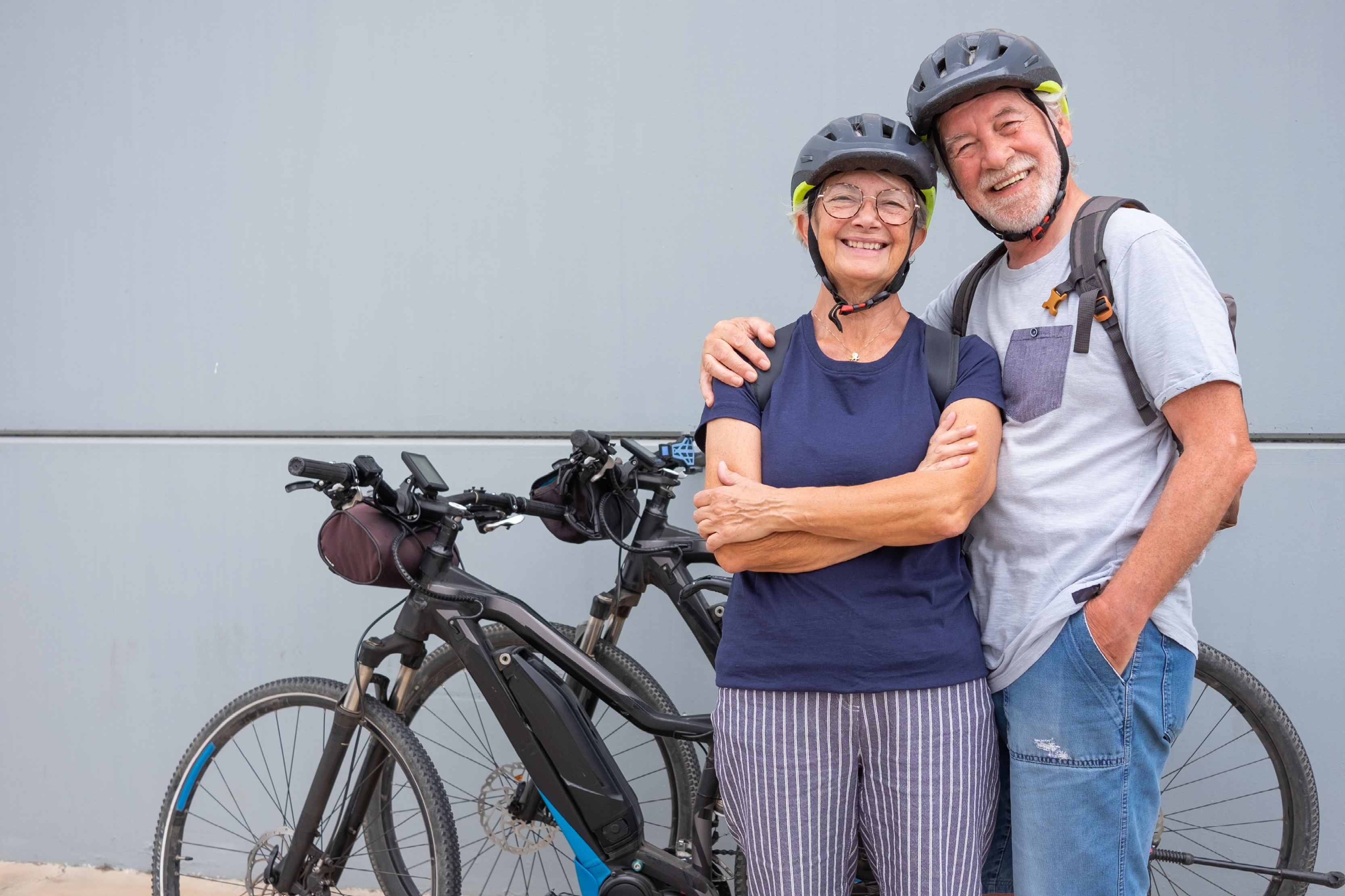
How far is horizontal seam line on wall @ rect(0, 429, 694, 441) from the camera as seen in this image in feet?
9.99

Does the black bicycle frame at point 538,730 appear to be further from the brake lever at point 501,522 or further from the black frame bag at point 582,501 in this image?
the black frame bag at point 582,501

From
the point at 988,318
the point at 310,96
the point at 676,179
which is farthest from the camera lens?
the point at 310,96

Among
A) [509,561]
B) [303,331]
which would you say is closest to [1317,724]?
[509,561]

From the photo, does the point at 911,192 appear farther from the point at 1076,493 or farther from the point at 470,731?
the point at 470,731

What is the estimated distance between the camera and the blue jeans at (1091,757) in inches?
60.3

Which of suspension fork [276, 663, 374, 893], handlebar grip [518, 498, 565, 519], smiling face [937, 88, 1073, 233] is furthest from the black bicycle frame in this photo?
smiling face [937, 88, 1073, 233]

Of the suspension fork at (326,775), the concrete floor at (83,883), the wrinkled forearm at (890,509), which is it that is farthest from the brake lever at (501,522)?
the concrete floor at (83,883)

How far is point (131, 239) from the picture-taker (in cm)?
328

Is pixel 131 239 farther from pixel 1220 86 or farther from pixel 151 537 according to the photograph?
pixel 1220 86

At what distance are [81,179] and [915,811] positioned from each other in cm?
351

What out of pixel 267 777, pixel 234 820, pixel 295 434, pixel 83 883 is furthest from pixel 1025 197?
pixel 83 883

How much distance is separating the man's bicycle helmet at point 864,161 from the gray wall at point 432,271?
3.80 ft

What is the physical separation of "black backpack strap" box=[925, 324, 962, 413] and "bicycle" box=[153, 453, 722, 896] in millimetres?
1044

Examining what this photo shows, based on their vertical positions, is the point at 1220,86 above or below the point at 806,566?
above
